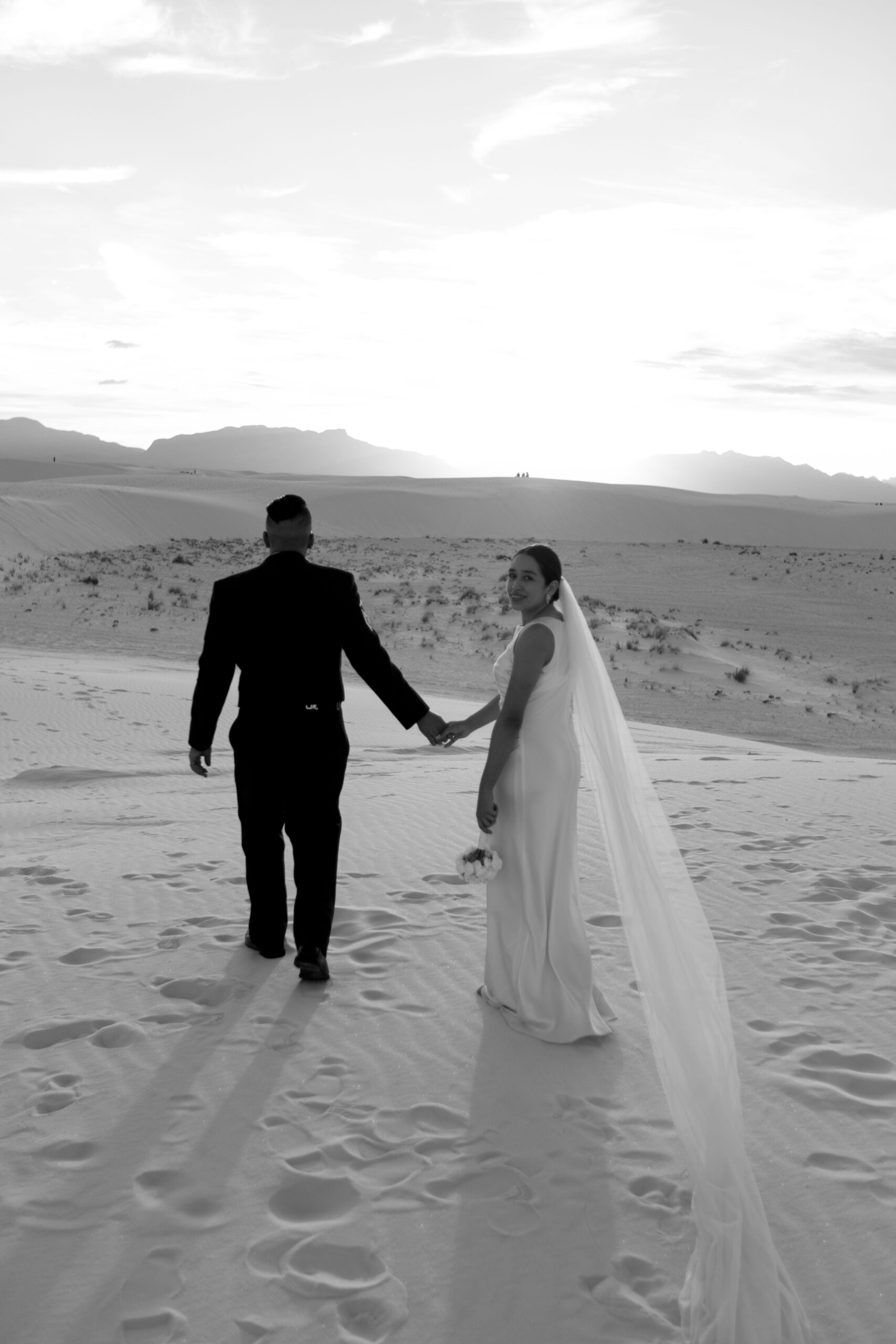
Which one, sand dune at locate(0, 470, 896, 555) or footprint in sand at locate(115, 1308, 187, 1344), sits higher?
sand dune at locate(0, 470, 896, 555)

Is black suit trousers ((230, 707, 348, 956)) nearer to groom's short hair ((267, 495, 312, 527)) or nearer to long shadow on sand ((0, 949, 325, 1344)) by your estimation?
long shadow on sand ((0, 949, 325, 1344))

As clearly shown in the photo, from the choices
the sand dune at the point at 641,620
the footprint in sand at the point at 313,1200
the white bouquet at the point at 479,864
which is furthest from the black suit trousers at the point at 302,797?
the sand dune at the point at 641,620

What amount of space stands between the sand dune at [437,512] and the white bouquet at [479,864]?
47208mm

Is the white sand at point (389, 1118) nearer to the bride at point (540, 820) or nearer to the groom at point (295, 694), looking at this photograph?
the bride at point (540, 820)

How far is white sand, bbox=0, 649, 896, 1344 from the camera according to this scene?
2.64 metres

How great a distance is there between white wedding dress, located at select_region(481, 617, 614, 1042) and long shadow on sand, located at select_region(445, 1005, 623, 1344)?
0.12m

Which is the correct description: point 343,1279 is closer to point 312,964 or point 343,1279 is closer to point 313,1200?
point 313,1200

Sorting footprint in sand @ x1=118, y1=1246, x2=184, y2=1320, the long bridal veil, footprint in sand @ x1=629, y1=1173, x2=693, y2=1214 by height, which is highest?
the long bridal veil

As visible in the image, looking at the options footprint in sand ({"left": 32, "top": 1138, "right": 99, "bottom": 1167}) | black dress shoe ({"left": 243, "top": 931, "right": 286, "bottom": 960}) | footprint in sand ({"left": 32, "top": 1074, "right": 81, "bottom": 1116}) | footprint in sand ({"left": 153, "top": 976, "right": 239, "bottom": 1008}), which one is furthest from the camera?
black dress shoe ({"left": 243, "top": 931, "right": 286, "bottom": 960})

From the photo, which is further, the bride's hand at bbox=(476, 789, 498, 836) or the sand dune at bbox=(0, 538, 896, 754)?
the sand dune at bbox=(0, 538, 896, 754)

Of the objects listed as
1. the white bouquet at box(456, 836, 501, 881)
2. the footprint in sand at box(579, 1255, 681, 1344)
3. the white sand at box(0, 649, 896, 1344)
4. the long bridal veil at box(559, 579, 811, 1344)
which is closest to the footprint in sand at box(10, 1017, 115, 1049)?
the white sand at box(0, 649, 896, 1344)

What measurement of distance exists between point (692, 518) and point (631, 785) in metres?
73.1

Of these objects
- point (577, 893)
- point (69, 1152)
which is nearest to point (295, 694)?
point (577, 893)

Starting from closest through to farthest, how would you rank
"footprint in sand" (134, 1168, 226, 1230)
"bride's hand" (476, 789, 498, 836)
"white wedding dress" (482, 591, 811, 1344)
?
"white wedding dress" (482, 591, 811, 1344), "footprint in sand" (134, 1168, 226, 1230), "bride's hand" (476, 789, 498, 836)
